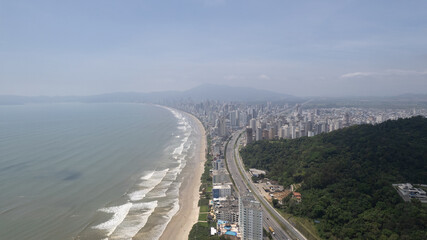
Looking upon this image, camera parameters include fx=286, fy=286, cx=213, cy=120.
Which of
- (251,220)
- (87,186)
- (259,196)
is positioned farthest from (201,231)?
(87,186)

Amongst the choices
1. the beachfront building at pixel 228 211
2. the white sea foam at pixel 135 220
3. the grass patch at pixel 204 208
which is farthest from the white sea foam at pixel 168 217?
the beachfront building at pixel 228 211

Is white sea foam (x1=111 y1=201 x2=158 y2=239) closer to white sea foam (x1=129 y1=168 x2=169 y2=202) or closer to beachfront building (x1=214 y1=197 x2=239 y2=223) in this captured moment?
white sea foam (x1=129 y1=168 x2=169 y2=202)

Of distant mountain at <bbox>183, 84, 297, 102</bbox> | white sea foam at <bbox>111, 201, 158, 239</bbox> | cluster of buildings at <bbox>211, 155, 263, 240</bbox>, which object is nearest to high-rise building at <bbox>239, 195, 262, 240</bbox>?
cluster of buildings at <bbox>211, 155, 263, 240</bbox>

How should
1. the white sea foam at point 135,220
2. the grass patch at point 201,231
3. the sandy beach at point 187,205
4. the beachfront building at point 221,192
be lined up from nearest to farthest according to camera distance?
the grass patch at point 201,231
the white sea foam at point 135,220
the sandy beach at point 187,205
the beachfront building at point 221,192

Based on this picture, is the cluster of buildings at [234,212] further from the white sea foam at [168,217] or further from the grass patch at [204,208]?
the white sea foam at [168,217]

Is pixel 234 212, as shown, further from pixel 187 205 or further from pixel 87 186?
pixel 87 186

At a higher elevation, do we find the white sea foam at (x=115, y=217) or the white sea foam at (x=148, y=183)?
the white sea foam at (x=148, y=183)

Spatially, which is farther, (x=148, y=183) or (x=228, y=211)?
(x=148, y=183)
